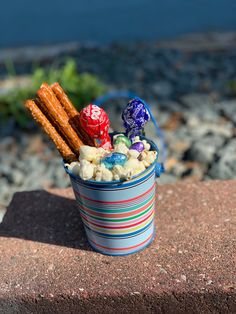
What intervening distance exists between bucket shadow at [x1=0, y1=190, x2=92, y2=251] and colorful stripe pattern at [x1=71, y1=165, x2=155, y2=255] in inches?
5.1

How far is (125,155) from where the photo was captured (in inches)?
60.3

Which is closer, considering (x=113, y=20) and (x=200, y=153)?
(x=200, y=153)

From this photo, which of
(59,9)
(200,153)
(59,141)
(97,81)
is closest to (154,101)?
(97,81)

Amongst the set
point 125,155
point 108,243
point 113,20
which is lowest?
point 113,20

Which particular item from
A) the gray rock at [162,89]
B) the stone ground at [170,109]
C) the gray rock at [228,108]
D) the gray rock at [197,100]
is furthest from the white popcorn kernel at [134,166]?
the gray rock at [162,89]

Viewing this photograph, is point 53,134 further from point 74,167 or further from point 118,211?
Result: point 118,211

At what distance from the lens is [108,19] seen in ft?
17.9

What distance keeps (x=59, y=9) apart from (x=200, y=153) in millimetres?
3838

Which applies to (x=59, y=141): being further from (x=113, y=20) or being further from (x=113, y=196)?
→ (x=113, y=20)

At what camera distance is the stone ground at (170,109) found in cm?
257

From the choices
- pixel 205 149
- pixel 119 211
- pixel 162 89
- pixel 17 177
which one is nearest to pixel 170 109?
pixel 162 89

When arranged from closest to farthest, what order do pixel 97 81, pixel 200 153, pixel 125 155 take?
pixel 125 155 < pixel 200 153 < pixel 97 81

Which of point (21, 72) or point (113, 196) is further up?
point (113, 196)

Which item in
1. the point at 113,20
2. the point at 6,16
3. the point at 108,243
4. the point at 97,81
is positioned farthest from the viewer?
the point at 6,16
